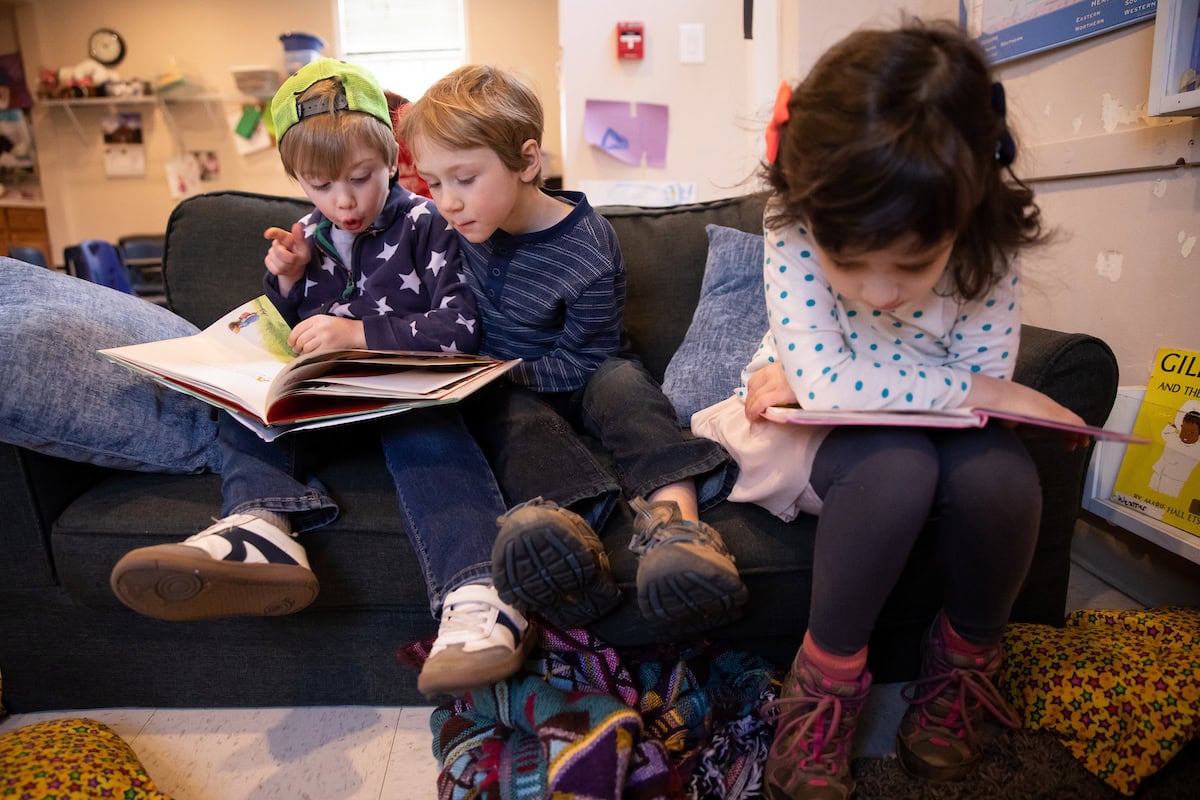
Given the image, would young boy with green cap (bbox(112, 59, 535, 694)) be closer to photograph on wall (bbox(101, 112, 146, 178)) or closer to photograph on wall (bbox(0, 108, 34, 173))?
photograph on wall (bbox(101, 112, 146, 178))

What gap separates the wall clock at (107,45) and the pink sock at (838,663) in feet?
17.3

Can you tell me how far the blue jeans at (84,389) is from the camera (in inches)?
36.8

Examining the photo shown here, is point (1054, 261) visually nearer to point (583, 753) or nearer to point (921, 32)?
point (921, 32)

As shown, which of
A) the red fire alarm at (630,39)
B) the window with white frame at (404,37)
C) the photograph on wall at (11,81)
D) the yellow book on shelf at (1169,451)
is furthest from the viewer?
the photograph on wall at (11,81)

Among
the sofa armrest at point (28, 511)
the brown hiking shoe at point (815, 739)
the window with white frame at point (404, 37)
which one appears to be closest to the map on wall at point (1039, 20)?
the brown hiking shoe at point (815, 739)

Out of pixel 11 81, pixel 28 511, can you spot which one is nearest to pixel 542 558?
pixel 28 511

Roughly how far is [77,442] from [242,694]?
409 mm

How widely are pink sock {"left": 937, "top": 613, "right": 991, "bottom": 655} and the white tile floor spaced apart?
0.18 metres

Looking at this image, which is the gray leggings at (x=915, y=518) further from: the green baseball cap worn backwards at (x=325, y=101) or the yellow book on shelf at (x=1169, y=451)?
the green baseball cap worn backwards at (x=325, y=101)

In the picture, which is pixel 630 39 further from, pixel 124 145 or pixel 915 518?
pixel 124 145

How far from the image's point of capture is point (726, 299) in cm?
129

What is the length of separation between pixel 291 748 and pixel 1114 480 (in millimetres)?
1354

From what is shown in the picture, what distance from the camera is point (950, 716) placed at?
837 mm

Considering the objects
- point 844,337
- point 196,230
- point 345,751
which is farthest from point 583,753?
point 196,230
